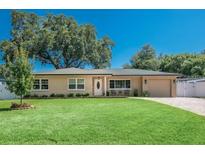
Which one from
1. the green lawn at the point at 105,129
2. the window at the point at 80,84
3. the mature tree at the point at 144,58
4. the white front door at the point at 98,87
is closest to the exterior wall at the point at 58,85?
the window at the point at 80,84

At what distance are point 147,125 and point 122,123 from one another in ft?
3.16

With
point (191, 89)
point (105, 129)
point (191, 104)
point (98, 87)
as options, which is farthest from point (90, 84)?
point (105, 129)

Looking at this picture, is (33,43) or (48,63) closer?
(33,43)

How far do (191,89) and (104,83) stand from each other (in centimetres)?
947

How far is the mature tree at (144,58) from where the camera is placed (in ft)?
204

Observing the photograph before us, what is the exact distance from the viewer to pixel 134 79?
31266 mm

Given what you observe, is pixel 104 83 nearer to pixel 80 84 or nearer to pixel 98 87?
pixel 98 87

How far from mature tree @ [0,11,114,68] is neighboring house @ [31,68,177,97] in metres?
11.3

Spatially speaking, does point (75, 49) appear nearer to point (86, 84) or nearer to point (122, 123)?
point (86, 84)

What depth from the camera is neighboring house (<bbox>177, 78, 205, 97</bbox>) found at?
103 feet

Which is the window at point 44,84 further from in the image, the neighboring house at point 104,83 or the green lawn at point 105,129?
the green lawn at point 105,129

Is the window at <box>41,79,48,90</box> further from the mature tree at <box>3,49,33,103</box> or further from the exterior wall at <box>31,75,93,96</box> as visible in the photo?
the mature tree at <box>3,49,33,103</box>

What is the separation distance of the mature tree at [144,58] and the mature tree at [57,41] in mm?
17706
